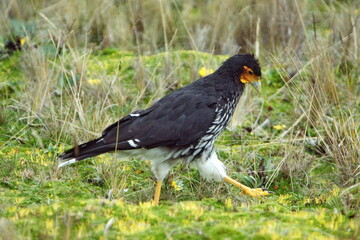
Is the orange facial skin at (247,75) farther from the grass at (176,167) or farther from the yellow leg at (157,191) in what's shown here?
the yellow leg at (157,191)

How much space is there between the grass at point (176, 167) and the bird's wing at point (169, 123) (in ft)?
0.92

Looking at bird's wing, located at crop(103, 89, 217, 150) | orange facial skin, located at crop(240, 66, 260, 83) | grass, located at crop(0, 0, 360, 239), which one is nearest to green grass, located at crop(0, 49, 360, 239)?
grass, located at crop(0, 0, 360, 239)

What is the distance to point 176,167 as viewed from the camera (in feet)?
18.6

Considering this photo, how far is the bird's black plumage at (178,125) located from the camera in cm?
492

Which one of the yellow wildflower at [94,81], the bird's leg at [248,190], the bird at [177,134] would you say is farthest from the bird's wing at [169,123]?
the yellow wildflower at [94,81]

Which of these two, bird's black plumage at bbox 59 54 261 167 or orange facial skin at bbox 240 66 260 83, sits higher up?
orange facial skin at bbox 240 66 260 83

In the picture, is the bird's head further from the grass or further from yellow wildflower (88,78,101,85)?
yellow wildflower (88,78,101,85)

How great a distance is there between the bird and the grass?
0.17m

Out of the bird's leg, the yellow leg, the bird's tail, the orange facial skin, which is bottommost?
the bird's leg

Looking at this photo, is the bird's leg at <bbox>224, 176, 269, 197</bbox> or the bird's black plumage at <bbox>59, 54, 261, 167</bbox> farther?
the bird's leg at <bbox>224, 176, 269, 197</bbox>

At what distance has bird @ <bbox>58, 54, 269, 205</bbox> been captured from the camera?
4922mm

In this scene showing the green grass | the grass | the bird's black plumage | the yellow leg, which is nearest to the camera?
the green grass

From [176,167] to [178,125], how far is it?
763 mm

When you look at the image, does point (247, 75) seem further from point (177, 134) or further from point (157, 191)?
point (157, 191)
